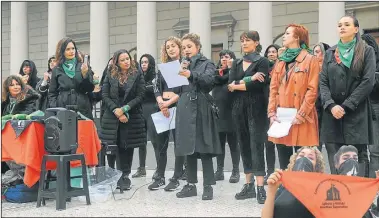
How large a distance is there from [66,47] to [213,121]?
214 centimetres

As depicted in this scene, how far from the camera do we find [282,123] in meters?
5.11

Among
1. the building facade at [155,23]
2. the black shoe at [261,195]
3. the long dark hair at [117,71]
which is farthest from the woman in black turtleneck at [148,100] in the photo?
the building facade at [155,23]

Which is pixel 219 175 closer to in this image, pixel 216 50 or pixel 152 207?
pixel 152 207

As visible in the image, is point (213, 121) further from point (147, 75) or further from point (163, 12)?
point (163, 12)

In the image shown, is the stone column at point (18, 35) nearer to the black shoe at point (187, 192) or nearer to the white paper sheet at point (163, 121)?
the white paper sheet at point (163, 121)

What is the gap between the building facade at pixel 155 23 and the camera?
1788 centimetres

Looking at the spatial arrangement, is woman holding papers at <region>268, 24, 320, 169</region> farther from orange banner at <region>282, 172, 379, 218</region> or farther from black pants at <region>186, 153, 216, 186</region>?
orange banner at <region>282, 172, 379, 218</region>

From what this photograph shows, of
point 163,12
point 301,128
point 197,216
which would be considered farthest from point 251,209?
point 163,12

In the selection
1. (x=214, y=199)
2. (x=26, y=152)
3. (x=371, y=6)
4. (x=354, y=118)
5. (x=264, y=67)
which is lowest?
(x=214, y=199)

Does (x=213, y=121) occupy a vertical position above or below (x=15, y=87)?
below

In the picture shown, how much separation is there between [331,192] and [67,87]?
13.6ft

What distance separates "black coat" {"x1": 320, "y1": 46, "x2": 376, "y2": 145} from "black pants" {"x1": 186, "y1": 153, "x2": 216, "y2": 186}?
154 cm

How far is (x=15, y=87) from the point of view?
6.76 meters

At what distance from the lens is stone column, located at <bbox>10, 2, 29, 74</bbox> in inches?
963
